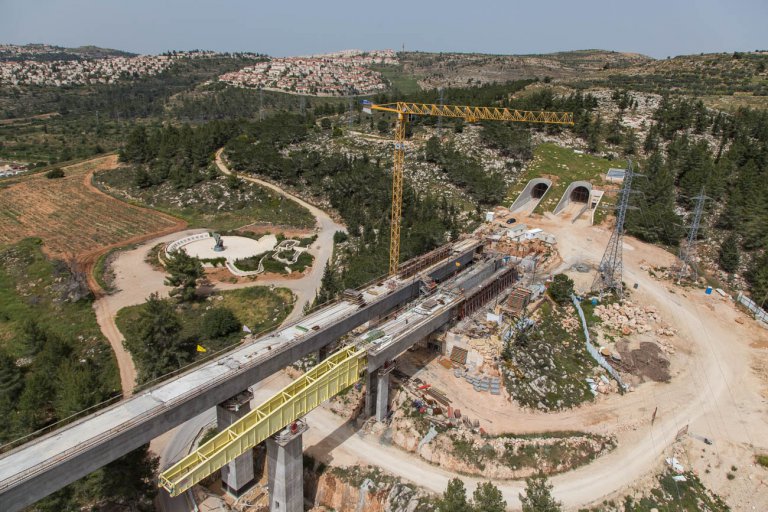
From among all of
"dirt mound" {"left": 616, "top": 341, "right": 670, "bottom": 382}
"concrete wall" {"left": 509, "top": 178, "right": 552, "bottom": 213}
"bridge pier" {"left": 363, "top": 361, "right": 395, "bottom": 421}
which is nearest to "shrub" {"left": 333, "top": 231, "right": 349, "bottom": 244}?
"concrete wall" {"left": 509, "top": 178, "right": 552, "bottom": 213}

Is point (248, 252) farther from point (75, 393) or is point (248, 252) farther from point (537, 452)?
point (537, 452)

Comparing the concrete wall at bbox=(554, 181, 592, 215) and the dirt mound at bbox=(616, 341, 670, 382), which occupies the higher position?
the concrete wall at bbox=(554, 181, 592, 215)

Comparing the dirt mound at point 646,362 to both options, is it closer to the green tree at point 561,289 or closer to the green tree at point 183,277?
the green tree at point 561,289

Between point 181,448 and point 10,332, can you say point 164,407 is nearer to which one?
point 181,448

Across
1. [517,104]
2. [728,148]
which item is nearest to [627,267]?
[728,148]

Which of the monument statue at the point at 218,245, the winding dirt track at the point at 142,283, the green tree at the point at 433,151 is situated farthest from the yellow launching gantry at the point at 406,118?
the monument statue at the point at 218,245

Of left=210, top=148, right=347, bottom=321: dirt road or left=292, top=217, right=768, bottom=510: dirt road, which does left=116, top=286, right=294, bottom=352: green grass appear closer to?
left=210, top=148, right=347, bottom=321: dirt road

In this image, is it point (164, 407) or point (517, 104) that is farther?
point (517, 104)
